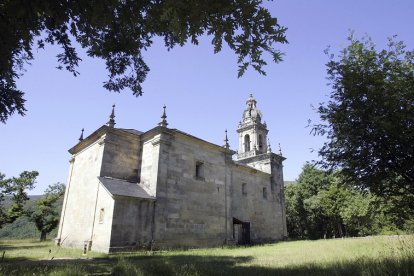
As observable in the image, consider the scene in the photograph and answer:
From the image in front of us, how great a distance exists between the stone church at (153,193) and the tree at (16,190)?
10.3 metres

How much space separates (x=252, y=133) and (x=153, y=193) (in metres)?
20.4

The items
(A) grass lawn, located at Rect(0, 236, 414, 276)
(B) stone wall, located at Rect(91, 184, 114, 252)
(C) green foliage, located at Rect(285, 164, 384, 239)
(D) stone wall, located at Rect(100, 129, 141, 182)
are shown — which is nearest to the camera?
(A) grass lawn, located at Rect(0, 236, 414, 276)

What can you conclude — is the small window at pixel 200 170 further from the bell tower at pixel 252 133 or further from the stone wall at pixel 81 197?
the bell tower at pixel 252 133

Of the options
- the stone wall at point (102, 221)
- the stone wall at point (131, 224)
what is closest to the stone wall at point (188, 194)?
the stone wall at point (131, 224)

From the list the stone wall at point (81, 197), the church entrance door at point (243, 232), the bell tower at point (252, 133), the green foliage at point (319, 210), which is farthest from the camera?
the green foliage at point (319, 210)

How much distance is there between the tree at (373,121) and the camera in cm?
791

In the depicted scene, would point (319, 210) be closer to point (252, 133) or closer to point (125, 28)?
point (252, 133)

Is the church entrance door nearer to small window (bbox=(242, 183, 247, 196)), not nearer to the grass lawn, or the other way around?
small window (bbox=(242, 183, 247, 196))

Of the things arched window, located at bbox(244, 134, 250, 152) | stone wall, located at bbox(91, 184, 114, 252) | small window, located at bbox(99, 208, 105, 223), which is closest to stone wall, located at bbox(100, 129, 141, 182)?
stone wall, located at bbox(91, 184, 114, 252)

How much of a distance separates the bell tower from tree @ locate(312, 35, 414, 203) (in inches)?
988

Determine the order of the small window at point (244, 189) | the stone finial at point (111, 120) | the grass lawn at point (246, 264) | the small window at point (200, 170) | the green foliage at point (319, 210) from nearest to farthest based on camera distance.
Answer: the grass lawn at point (246, 264)
the stone finial at point (111, 120)
the small window at point (200, 170)
the small window at point (244, 189)
the green foliage at point (319, 210)

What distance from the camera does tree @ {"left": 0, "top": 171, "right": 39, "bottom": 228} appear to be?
29.0 metres

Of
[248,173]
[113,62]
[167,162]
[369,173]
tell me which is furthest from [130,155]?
[369,173]

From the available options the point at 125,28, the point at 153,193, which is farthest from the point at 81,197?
the point at 125,28
